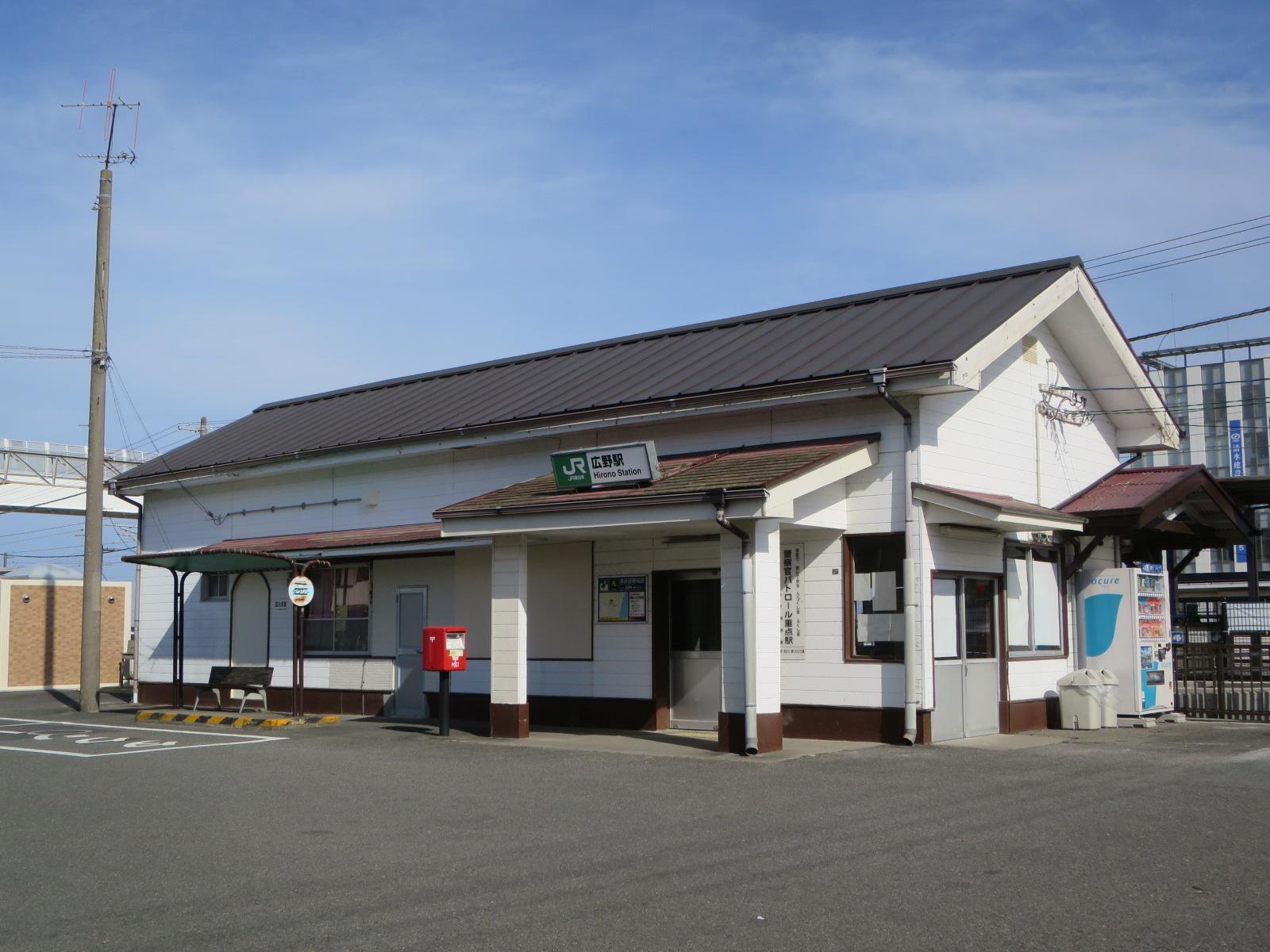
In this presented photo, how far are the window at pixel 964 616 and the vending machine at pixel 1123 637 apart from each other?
2.60m

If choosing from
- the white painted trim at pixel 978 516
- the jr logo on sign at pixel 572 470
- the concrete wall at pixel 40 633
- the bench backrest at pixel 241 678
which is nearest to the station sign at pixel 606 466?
the jr logo on sign at pixel 572 470

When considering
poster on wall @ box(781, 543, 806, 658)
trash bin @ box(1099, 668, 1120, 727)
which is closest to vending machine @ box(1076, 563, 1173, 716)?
trash bin @ box(1099, 668, 1120, 727)

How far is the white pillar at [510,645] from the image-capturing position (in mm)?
15914

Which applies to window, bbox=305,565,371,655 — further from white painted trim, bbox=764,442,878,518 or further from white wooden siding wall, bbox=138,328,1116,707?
white painted trim, bbox=764,442,878,518

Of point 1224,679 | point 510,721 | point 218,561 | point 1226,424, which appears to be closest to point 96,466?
point 218,561

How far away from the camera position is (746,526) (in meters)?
13.8

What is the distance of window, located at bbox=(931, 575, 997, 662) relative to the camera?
15.2 metres

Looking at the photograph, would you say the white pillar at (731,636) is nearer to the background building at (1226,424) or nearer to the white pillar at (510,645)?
the white pillar at (510,645)

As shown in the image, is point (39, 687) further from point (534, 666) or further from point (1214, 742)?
point (1214, 742)

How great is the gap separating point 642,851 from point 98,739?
11337 millimetres

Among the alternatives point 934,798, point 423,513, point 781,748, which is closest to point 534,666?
point 423,513

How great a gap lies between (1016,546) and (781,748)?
16.4ft

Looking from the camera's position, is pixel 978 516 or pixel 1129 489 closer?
pixel 978 516

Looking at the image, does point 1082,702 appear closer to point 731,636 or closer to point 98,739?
point 731,636
